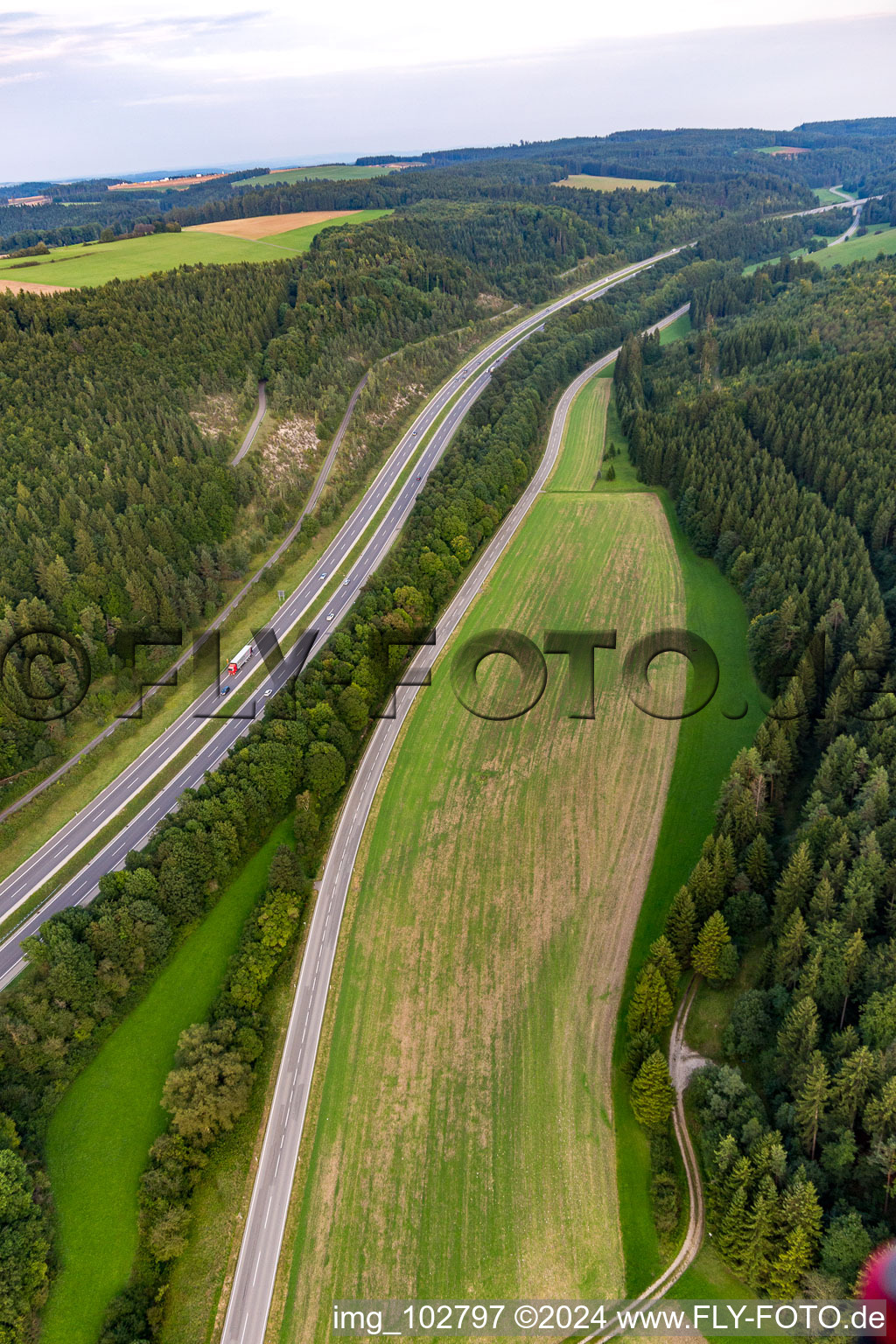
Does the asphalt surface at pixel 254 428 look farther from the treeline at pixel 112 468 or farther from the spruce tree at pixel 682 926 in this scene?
the spruce tree at pixel 682 926

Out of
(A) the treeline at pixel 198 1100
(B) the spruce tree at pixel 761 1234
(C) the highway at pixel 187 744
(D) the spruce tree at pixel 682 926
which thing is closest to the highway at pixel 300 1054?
(A) the treeline at pixel 198 1100

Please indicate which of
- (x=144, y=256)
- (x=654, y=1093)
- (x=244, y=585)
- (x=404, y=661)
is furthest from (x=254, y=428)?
(x=654, y=1093)

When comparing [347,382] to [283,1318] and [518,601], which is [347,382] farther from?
[283,1318]

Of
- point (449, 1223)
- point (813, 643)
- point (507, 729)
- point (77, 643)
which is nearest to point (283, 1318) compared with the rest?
point (449, 1223)

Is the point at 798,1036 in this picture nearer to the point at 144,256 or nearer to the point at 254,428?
the point at 254,428

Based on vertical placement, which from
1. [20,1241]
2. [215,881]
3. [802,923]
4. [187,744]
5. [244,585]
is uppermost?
[244,585]

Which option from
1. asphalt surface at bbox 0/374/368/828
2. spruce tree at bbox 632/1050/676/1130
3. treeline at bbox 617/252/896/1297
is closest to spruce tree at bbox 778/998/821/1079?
treeline at bbox 617/252/896/1297
